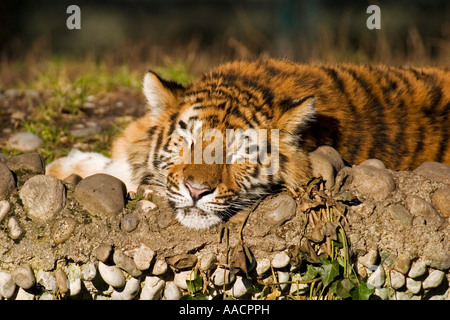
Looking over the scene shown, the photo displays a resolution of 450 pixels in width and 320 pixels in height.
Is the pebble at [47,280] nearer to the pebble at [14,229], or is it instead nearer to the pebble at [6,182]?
the pebble at [14,229]

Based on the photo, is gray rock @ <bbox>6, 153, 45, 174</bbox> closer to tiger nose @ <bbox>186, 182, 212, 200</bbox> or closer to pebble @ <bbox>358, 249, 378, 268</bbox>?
tiger nose @ <bbox>186, 182, 212, 200</bbox>

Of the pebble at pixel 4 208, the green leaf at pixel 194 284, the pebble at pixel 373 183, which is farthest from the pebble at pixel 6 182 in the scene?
the pebble at pixel 373 183

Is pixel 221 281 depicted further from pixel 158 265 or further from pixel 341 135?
pixel 341 135

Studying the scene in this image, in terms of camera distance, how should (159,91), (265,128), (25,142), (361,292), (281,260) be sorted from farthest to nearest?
1. (25,142)
2. (159,91)
3. (265,128)
4. (281,260)
5. (361,292)

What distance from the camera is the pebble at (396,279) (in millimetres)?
3240

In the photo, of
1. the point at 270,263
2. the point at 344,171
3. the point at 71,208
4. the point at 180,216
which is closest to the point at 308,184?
the point at 344,171

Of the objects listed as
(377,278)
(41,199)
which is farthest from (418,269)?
(41,199)

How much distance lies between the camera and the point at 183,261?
10.3 ft

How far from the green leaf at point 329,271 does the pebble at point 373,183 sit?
41cm

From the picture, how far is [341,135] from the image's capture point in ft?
11.6

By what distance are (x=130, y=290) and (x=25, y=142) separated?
1.92 metres

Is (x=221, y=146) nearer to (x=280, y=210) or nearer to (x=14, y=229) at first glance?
(x=280, y=210)

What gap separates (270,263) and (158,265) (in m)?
0.52

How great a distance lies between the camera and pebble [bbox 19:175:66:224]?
321cm
